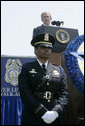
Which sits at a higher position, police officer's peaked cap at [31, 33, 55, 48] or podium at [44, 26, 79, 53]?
podium at [44, 26, 79, 53]

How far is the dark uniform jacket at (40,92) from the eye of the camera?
182 centimetres

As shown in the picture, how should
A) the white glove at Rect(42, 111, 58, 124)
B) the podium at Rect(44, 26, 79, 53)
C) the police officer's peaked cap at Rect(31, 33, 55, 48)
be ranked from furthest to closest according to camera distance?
the podium at Rect(44, 26, 79, 53)
the police officer's peaked cap at Rect(31, 33, 55, 48)
the white glove at Rect(42, 111, 58, 124)

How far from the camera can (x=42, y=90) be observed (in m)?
1.93

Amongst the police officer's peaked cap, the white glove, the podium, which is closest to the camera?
the white glove

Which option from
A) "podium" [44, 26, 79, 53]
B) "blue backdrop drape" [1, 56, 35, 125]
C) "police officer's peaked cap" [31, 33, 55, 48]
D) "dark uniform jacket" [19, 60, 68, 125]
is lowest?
"blue backdrop drape" [1, 56, 35, 125]

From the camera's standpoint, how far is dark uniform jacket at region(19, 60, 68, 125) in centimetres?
182

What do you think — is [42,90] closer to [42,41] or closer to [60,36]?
[42,41]

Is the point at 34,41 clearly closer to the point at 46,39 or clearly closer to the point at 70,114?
the point at 46,39

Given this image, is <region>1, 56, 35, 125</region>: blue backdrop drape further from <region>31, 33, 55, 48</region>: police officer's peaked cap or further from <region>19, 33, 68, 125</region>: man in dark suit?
<region>31, 33, 55, 48</region>: police officer's peaked cap

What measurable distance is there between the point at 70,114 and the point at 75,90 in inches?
12.2

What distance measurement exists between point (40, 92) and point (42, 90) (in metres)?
0.03

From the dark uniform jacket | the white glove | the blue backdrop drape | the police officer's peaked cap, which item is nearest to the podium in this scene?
the police officer's peaked cap

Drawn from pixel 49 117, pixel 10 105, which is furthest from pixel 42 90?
pixel 10 105

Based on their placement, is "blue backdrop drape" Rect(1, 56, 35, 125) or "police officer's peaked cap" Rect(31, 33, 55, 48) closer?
"police officer's peaked cap" Rect(31, 33, 55, 48)
